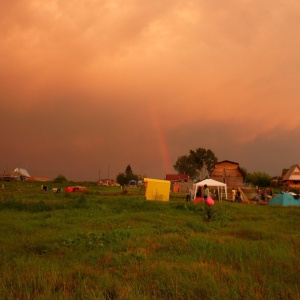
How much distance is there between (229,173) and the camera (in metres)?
63.8

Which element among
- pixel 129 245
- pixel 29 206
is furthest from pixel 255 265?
pixel 29 206

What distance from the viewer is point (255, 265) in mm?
6758

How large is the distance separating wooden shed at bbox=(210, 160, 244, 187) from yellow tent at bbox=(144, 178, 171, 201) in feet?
117

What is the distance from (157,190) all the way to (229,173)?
37.8 meters

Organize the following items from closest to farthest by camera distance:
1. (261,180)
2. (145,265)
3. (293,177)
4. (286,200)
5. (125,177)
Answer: (145,265), (286,200), (293,177), (261,180), (125,177)

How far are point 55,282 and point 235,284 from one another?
113 inches

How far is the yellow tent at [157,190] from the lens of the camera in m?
28.8

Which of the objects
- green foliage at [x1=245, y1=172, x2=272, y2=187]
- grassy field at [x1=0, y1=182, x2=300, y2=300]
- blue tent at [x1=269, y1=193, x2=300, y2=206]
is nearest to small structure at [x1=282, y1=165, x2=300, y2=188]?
green foliage at [x1=245, y1=172, x2=272, y2=187]

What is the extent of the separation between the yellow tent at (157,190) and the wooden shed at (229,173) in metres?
35.7

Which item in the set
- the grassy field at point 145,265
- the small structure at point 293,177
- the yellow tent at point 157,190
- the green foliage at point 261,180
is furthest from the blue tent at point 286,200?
the green foliage at point 261,180

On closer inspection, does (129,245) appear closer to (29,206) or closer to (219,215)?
(219,215)

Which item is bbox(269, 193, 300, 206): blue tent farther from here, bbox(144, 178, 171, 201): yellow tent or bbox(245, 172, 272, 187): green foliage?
bbox(245, 172, 272, 187): green foliage

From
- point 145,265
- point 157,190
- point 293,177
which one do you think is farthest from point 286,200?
point 293,177

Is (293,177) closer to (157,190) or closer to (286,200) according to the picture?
(286,200)
